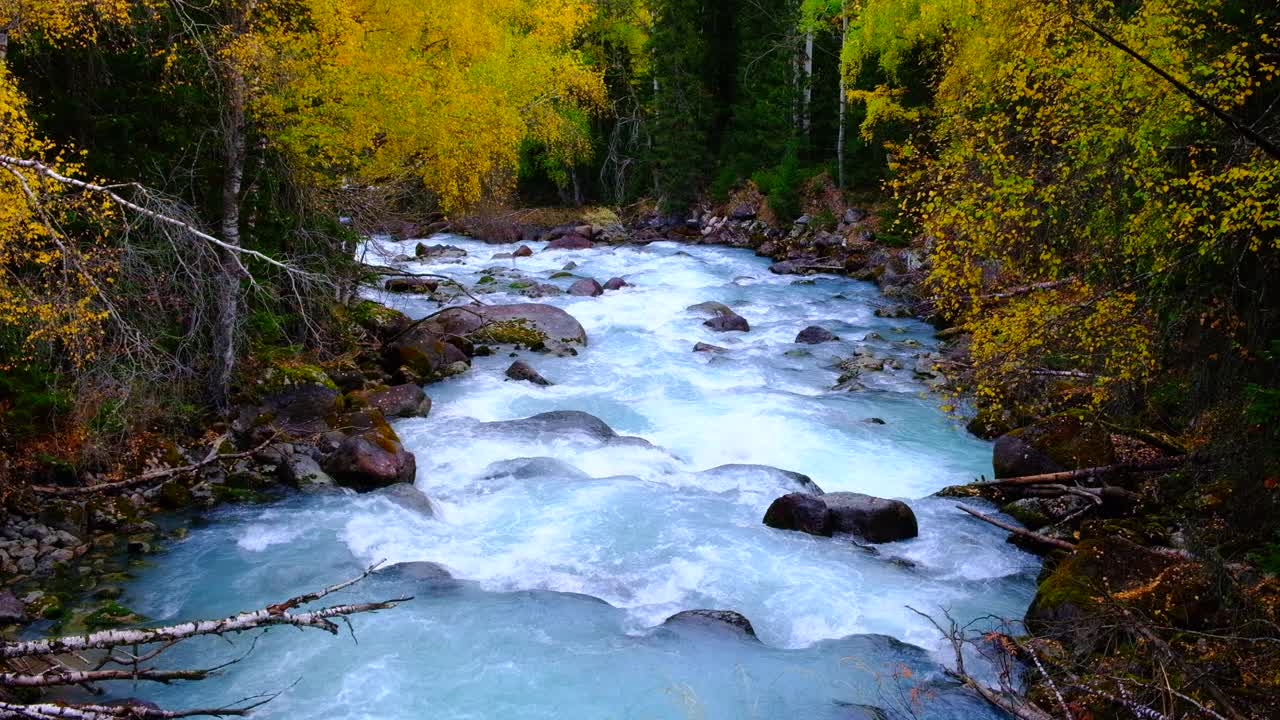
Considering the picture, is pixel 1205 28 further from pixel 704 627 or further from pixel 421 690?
pixel 421 690

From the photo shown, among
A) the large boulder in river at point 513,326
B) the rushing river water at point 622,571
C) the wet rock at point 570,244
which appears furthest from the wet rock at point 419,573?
the wet rock at point 570,244

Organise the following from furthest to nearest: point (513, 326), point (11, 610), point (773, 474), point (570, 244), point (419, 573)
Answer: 1. point (570, 244)
2. point (513, 326)
3. point (773, 474)
4. point (419, 573)
5. point (11, 610)

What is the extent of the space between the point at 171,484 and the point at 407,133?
6304 millimetres

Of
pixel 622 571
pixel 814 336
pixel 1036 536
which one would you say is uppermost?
pixel 1036 536

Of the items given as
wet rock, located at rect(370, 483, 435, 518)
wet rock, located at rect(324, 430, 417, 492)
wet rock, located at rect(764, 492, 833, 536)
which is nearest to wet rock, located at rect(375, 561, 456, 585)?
wet rock, located at rect(370, 483, 435, 518)

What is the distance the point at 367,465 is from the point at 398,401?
8.75ft

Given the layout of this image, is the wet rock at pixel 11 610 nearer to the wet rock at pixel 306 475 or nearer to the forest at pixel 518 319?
the forest at pixel 518 319

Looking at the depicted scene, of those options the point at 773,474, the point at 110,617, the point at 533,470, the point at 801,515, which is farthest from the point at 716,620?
the point at 110,617

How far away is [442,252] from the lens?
2720cm

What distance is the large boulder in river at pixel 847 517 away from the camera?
964 centimetres

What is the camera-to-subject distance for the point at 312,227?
13.5 meters

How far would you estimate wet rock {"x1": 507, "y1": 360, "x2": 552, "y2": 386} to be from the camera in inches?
607

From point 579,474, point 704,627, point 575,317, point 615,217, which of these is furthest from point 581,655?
point 615,217

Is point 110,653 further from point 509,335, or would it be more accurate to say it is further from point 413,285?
point 413,285
